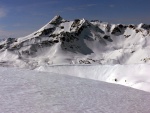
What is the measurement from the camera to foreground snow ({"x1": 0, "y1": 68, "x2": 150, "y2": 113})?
1425 centimetres

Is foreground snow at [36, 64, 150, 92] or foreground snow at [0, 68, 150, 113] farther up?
foreground snow at [36, 64, 150, 92]

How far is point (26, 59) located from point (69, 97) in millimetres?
185422

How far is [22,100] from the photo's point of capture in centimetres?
1552

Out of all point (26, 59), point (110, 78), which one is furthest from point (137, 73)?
point (26, 59)

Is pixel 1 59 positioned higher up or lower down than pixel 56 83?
higher up

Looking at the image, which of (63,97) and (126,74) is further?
(126,74)

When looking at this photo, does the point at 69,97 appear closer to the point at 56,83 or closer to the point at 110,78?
the point at 56,83

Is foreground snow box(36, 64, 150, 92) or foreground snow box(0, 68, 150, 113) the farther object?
foreground snow box(36, 64, 150, 92)

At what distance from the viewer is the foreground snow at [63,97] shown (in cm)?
1425

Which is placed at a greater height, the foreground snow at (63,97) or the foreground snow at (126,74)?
the foreground snow at (126,74)

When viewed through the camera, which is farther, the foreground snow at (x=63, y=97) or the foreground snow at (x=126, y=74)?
the foreground snow at (x=126, y=74)

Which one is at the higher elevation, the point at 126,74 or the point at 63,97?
the point at 126,74

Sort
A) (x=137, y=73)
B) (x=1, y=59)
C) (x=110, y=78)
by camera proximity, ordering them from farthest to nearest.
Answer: (x=1, y=59) → (x=110, y=78) → (x=137, y=73)

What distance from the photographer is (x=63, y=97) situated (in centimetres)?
1645
